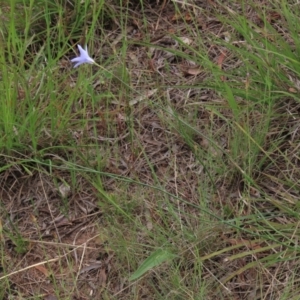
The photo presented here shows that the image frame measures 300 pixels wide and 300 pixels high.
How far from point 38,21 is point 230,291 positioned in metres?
1.45

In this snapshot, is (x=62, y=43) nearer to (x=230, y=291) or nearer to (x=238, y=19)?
(x=238, y=19)

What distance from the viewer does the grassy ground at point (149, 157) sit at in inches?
81.9

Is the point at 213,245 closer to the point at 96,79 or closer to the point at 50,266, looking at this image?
the point at 50,266

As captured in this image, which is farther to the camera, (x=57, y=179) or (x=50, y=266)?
(x=57, y=179)

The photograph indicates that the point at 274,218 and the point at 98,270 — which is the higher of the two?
the point at 274,218

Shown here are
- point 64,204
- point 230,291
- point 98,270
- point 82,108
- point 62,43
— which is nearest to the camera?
point 230,291

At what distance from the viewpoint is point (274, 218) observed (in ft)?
7.05

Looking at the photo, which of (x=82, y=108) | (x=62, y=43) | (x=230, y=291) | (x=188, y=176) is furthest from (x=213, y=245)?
(x=62, y=43)

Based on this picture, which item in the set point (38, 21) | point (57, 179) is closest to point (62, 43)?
point (38, 21)

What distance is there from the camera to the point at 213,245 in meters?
2.10

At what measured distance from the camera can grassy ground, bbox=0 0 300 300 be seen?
208 centimetres

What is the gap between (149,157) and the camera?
95.6 inches

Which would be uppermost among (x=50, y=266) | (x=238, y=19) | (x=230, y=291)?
(x=238, y=19)

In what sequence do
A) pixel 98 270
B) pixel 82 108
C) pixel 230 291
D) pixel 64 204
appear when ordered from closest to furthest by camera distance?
pixel 230 291
pixel 98 270
pixel 64 204
pixel 82 108
